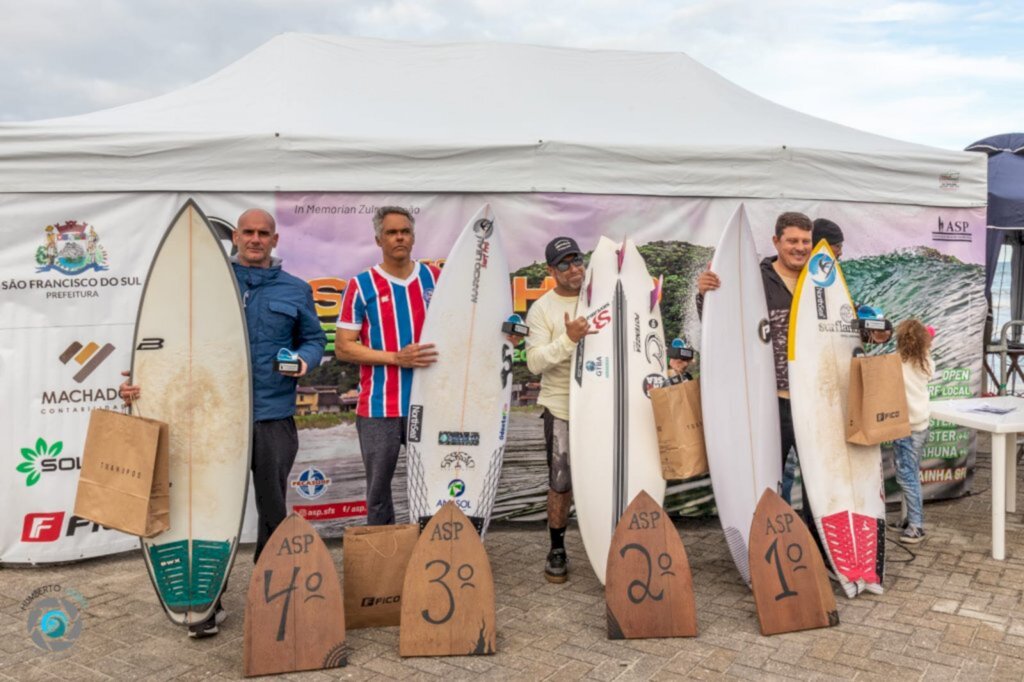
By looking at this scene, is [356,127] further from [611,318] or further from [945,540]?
[945,540]

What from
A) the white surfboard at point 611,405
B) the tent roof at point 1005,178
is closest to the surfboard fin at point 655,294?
the white surfboard at point 611,405

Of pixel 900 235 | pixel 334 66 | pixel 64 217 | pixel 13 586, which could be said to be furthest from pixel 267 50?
pixel 900 235

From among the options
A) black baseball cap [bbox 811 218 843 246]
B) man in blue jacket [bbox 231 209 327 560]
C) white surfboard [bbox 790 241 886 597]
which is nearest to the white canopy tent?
black baseball cap [bbox 811 218 843 246]

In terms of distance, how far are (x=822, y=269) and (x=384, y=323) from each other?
1.99 meters

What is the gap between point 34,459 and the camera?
3.85 meters

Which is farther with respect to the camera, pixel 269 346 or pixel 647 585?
pixel 269 346

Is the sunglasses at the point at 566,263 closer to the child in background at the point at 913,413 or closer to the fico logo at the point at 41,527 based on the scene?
the child in background at the point at 913,413

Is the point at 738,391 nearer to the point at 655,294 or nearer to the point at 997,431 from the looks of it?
the point at 655,294

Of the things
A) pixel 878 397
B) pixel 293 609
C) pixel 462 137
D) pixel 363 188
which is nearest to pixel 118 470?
pixel 293 609

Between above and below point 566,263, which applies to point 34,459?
below

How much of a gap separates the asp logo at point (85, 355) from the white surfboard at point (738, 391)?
2.84 meters

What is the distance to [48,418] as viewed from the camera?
3.86 m

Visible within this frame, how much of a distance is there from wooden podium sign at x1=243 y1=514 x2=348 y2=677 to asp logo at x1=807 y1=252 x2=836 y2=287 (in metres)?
2.42

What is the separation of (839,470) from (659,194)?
5.55 ft
